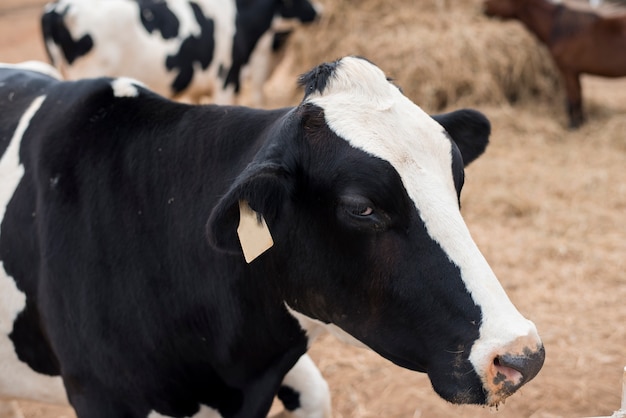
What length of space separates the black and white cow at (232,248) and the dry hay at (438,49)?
6.77m

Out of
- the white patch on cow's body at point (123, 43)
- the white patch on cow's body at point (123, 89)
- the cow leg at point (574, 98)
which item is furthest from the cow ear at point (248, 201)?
the cow leg at point (574, 98)

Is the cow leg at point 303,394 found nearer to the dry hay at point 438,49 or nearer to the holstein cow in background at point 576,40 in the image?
the dry hay at point 438,49

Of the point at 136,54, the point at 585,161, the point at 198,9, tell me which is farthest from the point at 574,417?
the point at 198,9

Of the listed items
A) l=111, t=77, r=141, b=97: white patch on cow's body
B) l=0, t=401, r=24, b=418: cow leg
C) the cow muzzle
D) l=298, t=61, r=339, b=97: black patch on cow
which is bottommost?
l=0, t=401, r=24, b=418: cow leg

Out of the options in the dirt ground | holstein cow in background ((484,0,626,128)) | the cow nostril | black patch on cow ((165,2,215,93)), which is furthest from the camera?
holstein cow in background ((484,0,626,128))

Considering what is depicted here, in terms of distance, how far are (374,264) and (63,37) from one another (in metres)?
5.32

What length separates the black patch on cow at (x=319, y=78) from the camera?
7.03ft

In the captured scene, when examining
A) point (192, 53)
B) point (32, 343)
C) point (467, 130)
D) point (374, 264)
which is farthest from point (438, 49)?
point (374, 264)

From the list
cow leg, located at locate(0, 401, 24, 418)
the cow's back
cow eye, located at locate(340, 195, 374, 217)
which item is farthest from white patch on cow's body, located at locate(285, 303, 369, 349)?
cow leg, located at locate(0, 401, 24, 418)

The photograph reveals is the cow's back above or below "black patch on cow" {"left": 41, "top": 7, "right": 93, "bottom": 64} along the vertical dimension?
above

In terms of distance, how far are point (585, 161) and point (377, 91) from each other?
19.0ft

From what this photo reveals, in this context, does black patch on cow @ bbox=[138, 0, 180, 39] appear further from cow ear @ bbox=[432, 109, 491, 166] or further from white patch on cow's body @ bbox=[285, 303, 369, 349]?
white patch on cow's body @ bbox=[285, 303, 369, 349]

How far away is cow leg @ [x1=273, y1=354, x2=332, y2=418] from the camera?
2902mm

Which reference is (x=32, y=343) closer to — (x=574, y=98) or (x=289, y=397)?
(x=289, y=397)
